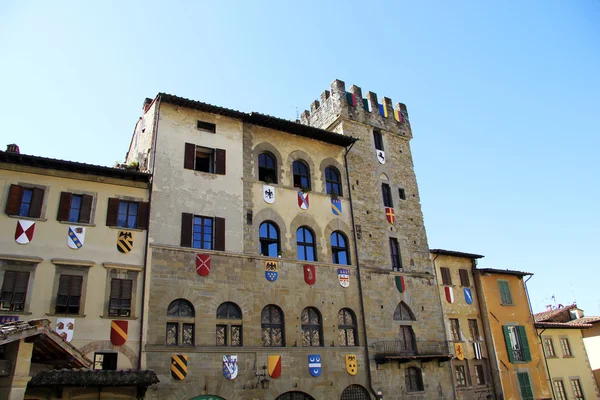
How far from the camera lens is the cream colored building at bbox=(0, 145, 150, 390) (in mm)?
17219

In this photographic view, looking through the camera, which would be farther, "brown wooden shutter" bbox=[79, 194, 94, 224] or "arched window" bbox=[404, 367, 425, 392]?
"arched window" bbox=[404, 367, 425, 392]

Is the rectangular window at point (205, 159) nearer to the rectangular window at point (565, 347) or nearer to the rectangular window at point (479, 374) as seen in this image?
the rectangular window at point (479, 374)

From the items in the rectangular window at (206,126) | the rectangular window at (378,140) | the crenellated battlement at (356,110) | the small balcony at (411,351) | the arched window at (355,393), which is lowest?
the arched window at (355,393)

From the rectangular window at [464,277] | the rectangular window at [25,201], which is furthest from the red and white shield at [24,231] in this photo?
the rectangular window at [464,277]

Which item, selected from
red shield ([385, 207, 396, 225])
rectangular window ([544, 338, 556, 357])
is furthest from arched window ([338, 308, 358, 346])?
rectangular window ([544, 338, 556, 357])

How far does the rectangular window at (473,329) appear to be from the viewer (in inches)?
1113

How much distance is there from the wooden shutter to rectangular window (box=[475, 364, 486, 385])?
23.0m

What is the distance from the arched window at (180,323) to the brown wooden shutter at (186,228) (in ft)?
7.73

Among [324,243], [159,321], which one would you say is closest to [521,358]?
[324,243]

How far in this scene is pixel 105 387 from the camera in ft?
55.8

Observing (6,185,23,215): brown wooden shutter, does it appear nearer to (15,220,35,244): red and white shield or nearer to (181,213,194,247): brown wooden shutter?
(15,220,35,244): red and white shield

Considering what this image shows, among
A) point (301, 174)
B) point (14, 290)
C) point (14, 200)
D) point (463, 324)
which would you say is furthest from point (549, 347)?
point (14, 200)

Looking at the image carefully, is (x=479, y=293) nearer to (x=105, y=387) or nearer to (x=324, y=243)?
(x=324, y=243)

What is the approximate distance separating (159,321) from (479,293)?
19368mm
